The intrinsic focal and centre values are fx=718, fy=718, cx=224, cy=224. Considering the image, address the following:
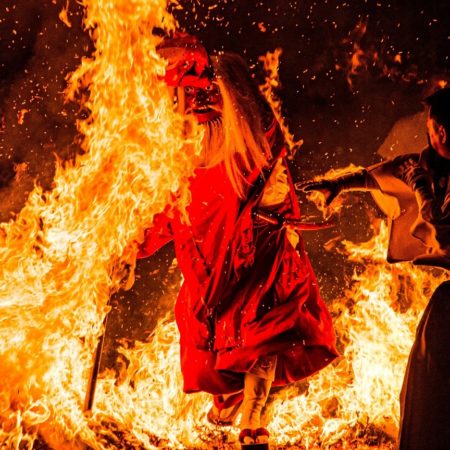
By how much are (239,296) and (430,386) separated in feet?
4.62

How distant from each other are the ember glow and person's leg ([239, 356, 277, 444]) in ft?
2.23

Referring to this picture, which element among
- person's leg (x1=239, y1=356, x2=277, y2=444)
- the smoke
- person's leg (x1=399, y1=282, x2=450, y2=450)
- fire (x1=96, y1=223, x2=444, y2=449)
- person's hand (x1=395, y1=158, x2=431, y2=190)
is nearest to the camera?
person's leg (x1=399, y1=282, x2=450, y2=450)

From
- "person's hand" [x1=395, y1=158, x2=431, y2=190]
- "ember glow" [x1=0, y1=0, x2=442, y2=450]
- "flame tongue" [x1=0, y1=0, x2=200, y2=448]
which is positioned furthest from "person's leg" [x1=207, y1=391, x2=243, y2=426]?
"person's hand" [x1=395, y1=158, x2=431, y2=190]

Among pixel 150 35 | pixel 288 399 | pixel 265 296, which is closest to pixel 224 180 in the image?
pixel 265 296

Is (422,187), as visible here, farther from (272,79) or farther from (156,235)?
(272,79)

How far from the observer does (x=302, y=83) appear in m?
6.23

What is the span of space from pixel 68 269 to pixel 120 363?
128cm

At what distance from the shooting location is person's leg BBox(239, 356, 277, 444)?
457 cm

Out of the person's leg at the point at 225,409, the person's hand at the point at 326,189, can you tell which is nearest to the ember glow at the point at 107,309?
the person's leg at the point at 225,409

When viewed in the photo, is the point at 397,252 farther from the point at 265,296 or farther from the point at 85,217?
the point at 85,217

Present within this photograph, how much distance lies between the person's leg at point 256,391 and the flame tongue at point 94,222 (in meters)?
0.99

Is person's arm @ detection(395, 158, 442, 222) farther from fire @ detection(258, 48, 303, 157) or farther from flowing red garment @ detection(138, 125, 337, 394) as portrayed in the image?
fire @ detection(258, 48, 303, 157)

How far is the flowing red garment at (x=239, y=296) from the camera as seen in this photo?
4.68m

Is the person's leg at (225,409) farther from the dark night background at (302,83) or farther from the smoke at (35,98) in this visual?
the smoke at (35,98)
